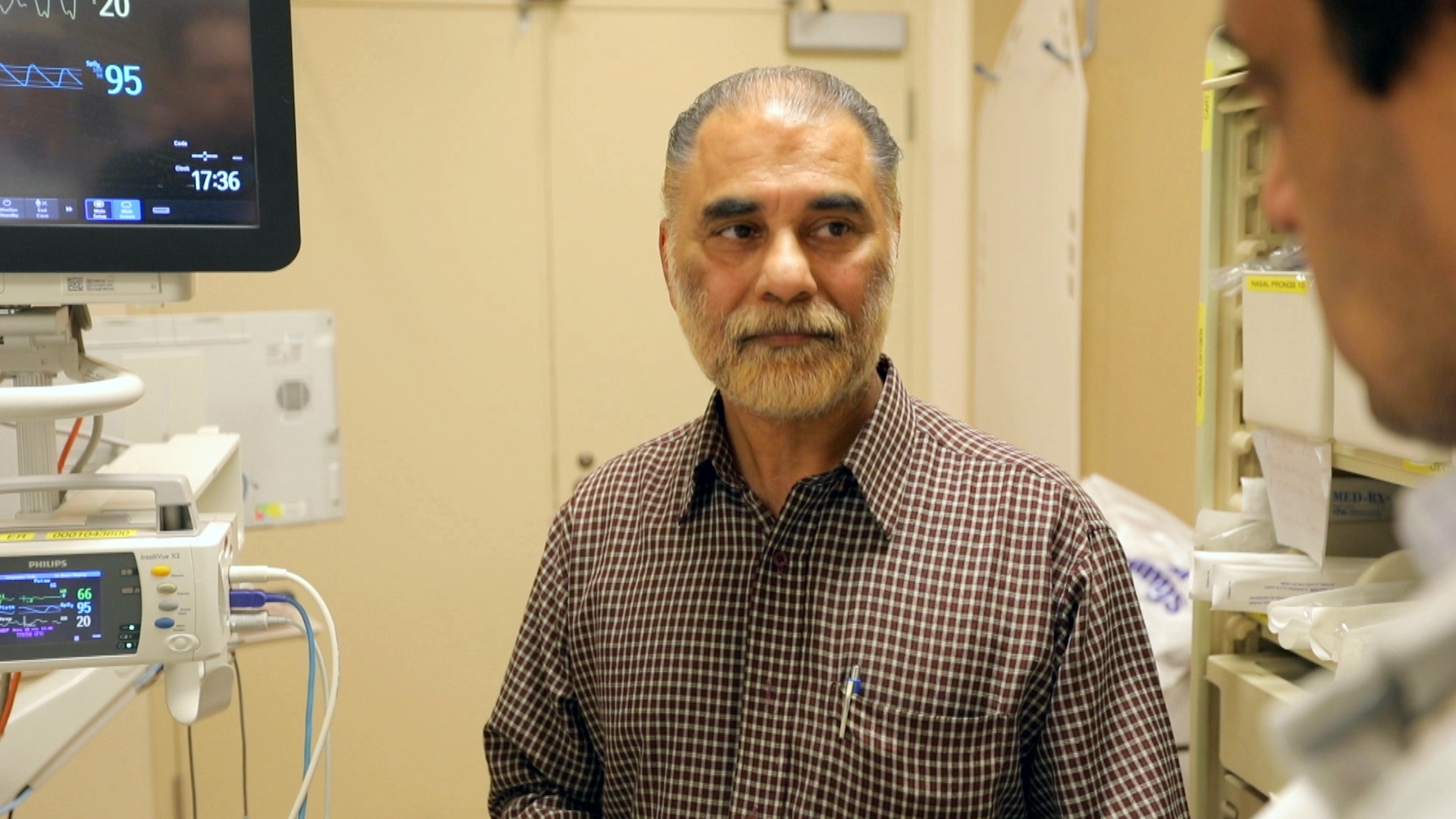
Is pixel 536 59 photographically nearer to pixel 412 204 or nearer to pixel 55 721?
pixel 412 204

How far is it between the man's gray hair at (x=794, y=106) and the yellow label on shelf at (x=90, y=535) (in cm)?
63

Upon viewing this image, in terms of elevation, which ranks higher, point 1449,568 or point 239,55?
point 239,55

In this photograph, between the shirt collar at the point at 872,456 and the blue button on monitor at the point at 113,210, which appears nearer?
the blue button on monitor at the point at 113,210

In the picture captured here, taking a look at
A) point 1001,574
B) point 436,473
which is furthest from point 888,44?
point 1001,574

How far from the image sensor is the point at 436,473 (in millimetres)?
2711

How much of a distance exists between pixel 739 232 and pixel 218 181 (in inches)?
19.9

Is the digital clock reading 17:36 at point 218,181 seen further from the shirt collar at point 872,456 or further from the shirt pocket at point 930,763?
the shirt pocket at point 930,763

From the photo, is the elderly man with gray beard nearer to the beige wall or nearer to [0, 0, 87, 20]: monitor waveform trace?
[0, 0, 87, 20]: monitor waveform trace

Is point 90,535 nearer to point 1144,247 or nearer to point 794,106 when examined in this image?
point 794,106

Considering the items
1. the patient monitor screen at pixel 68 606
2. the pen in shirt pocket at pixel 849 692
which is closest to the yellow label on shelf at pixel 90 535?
the patient monitor screen at pixel 68 606

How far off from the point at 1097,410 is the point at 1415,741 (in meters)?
2.08

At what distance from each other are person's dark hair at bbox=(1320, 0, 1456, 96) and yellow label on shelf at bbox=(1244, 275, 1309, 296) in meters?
0.86

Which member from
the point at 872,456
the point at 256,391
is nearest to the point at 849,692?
the point at 872,456

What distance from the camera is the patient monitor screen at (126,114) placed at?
1117mm
